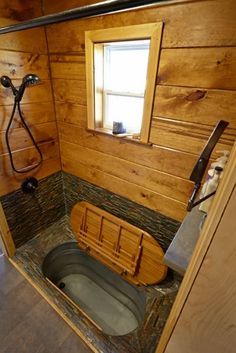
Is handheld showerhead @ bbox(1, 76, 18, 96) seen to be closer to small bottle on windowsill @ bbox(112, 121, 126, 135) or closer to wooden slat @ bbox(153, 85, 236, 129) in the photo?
small bottle on windowsill @ bbox(112, 121, 126, 135)

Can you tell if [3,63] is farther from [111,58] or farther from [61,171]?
[61,171]

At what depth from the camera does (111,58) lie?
1351 millimetres

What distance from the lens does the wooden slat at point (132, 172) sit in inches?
50.6

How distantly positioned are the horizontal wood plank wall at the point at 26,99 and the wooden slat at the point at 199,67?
0.97 meters

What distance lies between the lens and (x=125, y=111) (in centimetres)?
145

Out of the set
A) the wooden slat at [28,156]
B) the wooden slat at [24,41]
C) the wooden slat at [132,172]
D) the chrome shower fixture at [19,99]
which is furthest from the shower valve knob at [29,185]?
the wooden slat at [24,41]

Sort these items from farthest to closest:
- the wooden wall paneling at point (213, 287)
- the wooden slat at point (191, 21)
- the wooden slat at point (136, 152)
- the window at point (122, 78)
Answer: the wooden slat at point (136, 152) < the window at point (122, 78) < the wooden slat at point (191, 21) < the wooden wall paneling at point (213, 287)

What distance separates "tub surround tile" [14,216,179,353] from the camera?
48.4 inches

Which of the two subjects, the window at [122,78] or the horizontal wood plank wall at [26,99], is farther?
the horizontal wood plank wall at [26,99]

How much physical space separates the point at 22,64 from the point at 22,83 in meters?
0.22

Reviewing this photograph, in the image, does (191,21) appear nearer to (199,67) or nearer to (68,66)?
(199,67)

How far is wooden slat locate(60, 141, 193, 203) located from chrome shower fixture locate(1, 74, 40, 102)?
58cm

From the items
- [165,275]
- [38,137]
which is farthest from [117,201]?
[38,137]

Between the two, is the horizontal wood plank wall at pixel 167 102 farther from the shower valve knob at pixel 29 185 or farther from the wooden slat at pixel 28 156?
the shower valve knob at pixel 29 185
